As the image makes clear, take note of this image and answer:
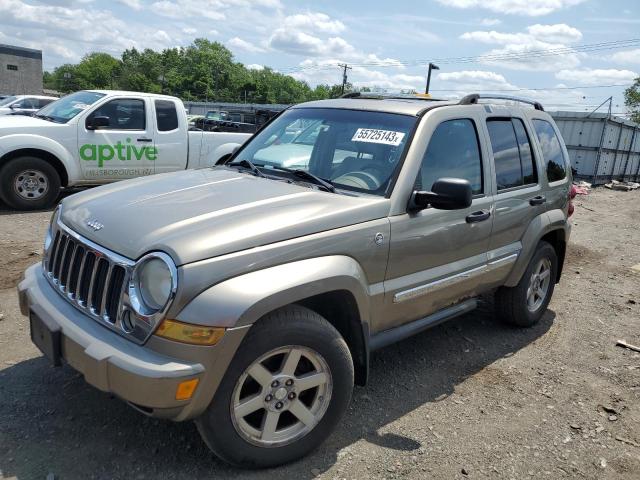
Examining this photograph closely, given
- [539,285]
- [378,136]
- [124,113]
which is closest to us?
[378,136]

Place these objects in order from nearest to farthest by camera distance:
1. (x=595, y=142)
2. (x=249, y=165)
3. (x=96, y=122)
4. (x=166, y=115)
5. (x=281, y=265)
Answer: (x=281, y=265) < (x=249, y=165) < (x=96, y=122) < (x=166, y=115) < (x=595, y=142)

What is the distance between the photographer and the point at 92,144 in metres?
8.34

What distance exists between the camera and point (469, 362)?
4.19 metres

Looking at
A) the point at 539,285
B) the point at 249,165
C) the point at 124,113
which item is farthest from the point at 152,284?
the point at 124,113

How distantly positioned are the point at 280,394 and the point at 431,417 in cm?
119

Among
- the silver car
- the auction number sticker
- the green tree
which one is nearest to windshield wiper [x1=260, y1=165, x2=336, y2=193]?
the silver car

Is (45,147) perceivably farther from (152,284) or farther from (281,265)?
(281,265)

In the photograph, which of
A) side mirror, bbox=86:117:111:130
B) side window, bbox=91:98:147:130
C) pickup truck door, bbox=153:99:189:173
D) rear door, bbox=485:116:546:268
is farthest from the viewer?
pickup truck door, bbox=153:99:189:173

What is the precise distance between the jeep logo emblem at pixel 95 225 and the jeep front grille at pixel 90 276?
0.24 ft

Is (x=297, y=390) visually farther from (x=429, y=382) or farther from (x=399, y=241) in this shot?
(x=429, y=382)

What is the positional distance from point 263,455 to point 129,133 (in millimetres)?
7222

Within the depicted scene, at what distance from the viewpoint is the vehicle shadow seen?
2.69m

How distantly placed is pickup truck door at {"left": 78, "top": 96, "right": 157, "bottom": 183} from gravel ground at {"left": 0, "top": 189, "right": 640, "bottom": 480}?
3703 mm

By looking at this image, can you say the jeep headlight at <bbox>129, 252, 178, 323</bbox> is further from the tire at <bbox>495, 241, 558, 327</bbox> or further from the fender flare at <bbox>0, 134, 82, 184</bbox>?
the fender flare at <bbox>0, 134, 82, 184</bbox>
